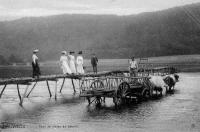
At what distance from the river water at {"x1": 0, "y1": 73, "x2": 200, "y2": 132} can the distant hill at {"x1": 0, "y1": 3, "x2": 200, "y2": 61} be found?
3512 inches

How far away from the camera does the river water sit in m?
14.0

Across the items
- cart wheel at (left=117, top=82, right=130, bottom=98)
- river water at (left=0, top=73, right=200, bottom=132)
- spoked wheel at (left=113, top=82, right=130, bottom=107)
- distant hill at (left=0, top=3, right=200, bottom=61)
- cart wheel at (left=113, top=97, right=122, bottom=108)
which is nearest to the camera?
river water at (left=0, top=73, right=200, bottom=132)

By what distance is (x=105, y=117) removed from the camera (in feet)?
53.3

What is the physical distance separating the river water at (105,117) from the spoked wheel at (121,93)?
0.46 m

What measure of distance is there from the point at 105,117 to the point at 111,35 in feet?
378

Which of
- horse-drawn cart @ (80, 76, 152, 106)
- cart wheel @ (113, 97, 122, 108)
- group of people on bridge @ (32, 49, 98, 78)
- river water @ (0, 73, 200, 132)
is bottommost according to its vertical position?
river water @ (0, 73, 200, 132)

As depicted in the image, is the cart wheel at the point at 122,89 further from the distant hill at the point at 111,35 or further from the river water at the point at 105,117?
the distant hill at the point at 111,35

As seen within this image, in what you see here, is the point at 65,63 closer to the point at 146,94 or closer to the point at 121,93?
the point at 146,94

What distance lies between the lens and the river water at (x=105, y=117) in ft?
45.9

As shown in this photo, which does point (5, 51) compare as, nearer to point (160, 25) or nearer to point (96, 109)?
point (160, 25)

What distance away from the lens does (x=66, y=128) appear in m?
14.1

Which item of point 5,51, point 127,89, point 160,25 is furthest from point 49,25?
point 127,89

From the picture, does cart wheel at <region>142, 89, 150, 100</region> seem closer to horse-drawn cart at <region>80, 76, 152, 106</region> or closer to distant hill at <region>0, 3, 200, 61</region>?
horse-drawn cart at <region>80, 76, 152, 106</region>

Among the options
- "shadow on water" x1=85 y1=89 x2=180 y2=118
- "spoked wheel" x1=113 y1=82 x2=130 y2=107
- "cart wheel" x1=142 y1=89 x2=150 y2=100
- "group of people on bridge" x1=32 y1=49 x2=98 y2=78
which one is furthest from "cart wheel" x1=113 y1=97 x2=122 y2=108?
"group of people on bridge" x1=32 y1=49 x2=98 y2=78
